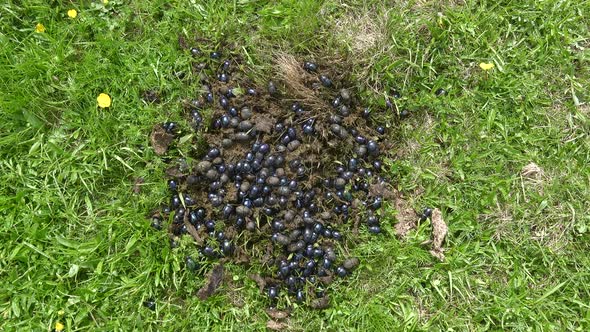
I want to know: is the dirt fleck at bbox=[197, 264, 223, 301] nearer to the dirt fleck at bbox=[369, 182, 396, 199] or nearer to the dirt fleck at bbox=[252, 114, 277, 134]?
the dirt fleck at bbox=[252, 114, 277, 134]

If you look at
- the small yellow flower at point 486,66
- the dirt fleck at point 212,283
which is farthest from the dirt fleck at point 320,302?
the small yellow flower at point 486,66

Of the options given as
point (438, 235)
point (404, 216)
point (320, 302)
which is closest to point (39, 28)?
point (320, 302)

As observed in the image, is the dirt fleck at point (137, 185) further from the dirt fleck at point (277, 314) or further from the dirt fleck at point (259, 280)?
the dirt fleck at point (277, 314)

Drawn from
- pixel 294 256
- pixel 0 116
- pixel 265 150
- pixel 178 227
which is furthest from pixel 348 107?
pixel 0 116

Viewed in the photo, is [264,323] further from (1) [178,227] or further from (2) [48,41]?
(2) [48,41]

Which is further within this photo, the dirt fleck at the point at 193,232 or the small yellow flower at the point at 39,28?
the small yellow flower at the point at 39,28

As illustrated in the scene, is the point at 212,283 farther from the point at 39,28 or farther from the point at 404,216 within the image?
the point at 39,28

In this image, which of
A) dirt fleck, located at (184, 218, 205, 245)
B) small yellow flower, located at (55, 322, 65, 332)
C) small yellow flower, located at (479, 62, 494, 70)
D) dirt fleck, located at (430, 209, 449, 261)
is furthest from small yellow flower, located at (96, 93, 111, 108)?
small yellow flower, located at (479, 62, 494, 70)
